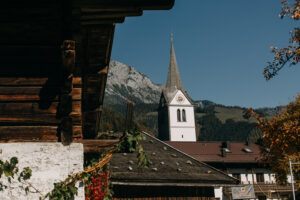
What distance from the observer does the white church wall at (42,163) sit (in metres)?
3.79

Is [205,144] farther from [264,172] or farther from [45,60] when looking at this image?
[45,60]

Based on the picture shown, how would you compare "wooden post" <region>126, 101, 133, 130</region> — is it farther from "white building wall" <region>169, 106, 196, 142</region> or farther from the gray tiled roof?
"white building wall" <region>169, 106, 196, 142</region>

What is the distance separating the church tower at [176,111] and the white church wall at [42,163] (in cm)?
6919

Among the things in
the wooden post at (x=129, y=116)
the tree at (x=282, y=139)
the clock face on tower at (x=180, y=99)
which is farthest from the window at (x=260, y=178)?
the clock face on tower at (x=180, y=99)

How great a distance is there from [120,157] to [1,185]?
45.5 feet

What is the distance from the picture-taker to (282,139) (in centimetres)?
1102

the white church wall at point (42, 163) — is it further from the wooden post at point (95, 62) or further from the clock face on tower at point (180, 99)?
the clock face on tower at point (180, 99)

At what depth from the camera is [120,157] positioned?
17500mm

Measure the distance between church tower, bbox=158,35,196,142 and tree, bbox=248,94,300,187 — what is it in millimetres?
46797

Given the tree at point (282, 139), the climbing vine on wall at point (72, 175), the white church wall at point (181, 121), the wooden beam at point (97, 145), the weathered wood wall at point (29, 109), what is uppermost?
the white church wall at point (181, 121)

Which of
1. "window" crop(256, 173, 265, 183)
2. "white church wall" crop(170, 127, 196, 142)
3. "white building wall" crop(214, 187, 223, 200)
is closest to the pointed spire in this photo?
"white church wall" crop(170, 127, 196, 142)

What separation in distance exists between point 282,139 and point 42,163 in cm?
875

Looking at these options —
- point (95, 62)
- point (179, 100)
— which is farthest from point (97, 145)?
point (179, 100)

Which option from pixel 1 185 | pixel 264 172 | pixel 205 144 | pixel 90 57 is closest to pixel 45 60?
pixel 90 57
